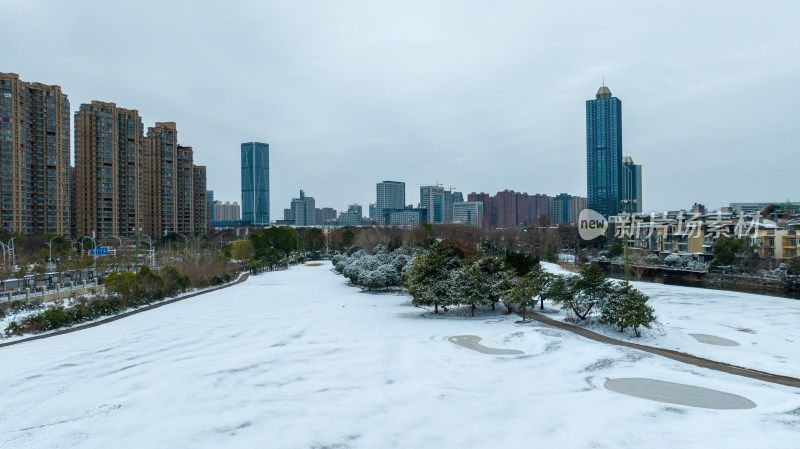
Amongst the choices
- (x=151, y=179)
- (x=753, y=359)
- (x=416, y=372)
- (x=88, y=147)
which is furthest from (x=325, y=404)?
(x=151, y=179)

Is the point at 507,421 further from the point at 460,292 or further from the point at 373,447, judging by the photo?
the point at 460,292

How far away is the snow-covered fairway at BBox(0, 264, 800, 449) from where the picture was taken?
8.31 meters

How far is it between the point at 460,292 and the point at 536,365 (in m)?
8.44

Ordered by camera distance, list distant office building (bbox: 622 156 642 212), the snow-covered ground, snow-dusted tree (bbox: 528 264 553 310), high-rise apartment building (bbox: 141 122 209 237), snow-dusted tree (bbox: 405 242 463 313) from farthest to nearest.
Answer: distant office building (bbox: 622 156 642 212) → high-rise apartment building (bbox: 141 122 209 237) → snow-dusted tree (bbox: 405 242 463 313) → snow-dusted tree (bbox: 528 264 553 310) → the snow-covered ground

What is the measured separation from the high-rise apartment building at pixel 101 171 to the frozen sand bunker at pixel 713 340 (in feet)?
255

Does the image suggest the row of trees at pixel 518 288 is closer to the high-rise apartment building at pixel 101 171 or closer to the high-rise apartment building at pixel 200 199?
the high-rise apartment building at pixel 101 171

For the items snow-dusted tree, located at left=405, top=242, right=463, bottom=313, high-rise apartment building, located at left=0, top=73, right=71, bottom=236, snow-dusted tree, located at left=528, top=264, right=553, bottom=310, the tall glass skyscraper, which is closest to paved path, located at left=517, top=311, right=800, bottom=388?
snow-dusted tree, located at left=528, top=264, right=553, bottom=310

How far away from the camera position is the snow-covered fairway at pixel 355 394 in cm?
831

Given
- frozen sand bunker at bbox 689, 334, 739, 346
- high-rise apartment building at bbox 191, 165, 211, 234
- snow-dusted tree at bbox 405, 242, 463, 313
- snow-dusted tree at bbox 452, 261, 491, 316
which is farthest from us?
high-rise apartment building at bbox 191, 165, 211, 234

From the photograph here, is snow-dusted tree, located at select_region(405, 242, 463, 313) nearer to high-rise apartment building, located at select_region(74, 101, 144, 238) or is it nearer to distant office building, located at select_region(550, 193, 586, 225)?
high-rise apartment building, located at select_region(74, 101, 144, 238)

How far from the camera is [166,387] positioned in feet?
36.8

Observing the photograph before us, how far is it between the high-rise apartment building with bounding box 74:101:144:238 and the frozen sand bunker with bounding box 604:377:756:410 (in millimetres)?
78344

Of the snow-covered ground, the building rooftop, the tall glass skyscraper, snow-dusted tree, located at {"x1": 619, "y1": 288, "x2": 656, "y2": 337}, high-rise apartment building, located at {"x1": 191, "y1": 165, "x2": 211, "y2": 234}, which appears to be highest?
the building rooftop

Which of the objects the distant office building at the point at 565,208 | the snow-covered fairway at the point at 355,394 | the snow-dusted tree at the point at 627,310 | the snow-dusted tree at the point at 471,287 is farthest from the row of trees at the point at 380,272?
the distant office building at the point at 565,208
